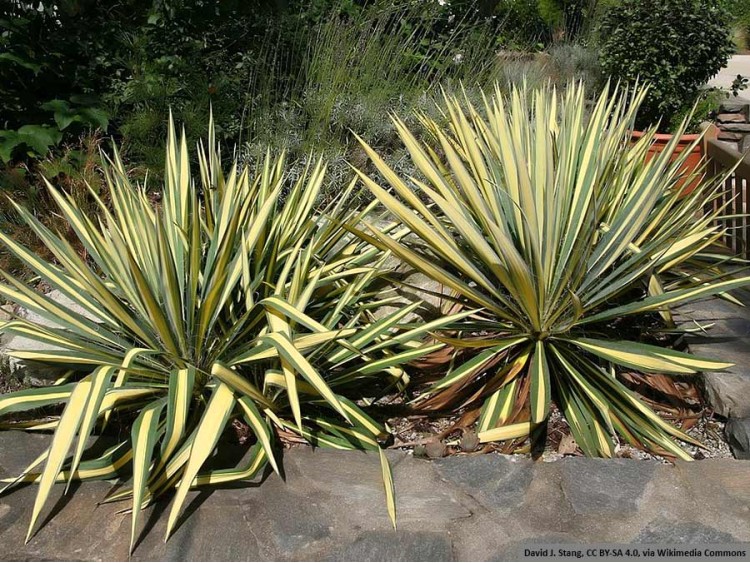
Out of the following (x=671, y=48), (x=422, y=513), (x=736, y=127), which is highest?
(x=671, y=48)

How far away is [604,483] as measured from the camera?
2.03 meters

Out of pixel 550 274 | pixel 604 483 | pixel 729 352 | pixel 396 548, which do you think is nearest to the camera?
pixel 396 548

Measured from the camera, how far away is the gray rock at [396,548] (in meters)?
1.78

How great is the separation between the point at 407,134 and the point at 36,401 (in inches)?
60.1

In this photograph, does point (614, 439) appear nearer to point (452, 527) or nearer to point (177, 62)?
point (452, 527)

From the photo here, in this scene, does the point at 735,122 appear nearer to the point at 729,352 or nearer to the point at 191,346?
the point at 729,352

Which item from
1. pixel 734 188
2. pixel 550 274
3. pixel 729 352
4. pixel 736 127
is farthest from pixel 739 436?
pixel 736 127

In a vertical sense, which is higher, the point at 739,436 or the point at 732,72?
the point at 732,72

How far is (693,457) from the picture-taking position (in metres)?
2.36

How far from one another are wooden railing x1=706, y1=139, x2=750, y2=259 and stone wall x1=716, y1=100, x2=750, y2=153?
236 cm

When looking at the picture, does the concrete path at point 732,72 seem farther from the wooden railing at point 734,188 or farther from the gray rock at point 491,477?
the gray rock at point 491,477

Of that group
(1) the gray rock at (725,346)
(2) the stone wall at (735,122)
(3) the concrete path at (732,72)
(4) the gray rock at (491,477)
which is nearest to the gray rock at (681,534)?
(4) the gray rock at (491,477)

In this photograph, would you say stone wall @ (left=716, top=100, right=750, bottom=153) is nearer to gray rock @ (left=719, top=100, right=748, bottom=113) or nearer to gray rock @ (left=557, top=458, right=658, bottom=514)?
gray rock @ (left=719, top=100, right=748, bottom=113)

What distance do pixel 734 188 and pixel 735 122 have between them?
10.2 ft
